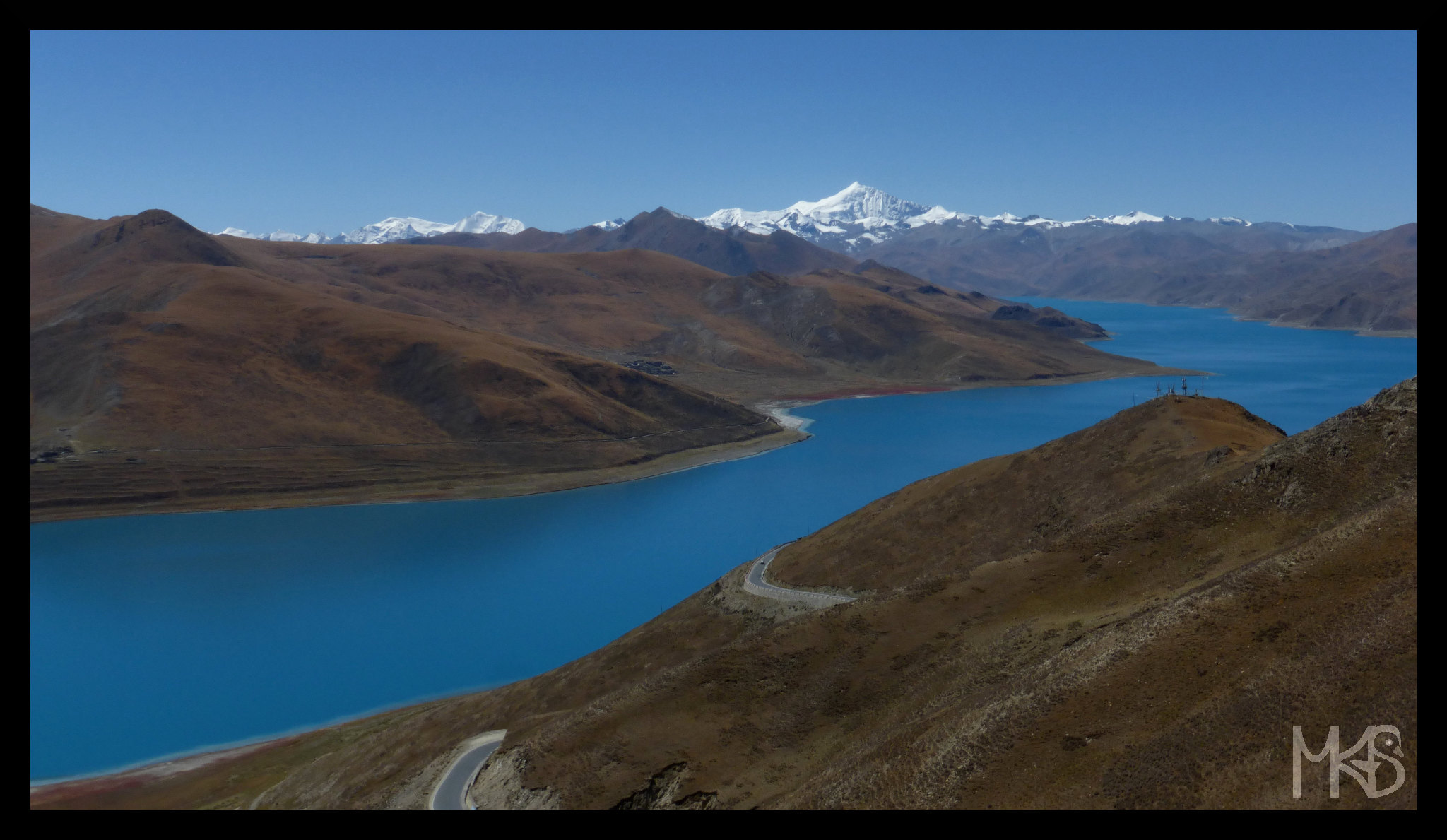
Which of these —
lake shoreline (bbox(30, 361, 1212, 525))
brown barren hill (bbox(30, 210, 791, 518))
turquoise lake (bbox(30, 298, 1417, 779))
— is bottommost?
turquoise lake (bbox(30, 298, 1417, 779))

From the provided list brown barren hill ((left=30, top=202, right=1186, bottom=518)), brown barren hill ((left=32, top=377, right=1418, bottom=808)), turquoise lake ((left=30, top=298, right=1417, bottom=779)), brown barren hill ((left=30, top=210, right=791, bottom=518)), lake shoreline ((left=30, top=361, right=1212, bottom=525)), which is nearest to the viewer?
brown barren hill ((left=32, top=377, right=1418, bottom=808))

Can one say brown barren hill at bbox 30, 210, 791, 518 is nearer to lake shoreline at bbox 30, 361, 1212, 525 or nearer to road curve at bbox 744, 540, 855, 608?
lake shoreline at bbox 30, 361, 1212, 525

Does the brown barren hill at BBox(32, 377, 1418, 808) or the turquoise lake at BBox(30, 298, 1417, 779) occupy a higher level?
the brown barren hill at BBox(32, 377, 1418, 808)

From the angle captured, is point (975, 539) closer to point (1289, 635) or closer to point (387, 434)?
point (1289, 635)

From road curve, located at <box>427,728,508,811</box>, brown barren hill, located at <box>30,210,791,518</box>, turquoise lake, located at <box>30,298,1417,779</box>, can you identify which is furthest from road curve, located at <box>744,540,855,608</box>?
brown barren hill, located at <box>30,210,791,518</box>

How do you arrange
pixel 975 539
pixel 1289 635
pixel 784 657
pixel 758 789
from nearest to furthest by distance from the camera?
1. pixel 1289 635
2. pixel 758 789
3. pixel 784 657
4. pixel 975 539

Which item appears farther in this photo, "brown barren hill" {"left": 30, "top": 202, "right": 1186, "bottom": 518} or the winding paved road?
"brown barren hill" {"left": 30, "top": 202, "right": 1186, "bottom": 518}
